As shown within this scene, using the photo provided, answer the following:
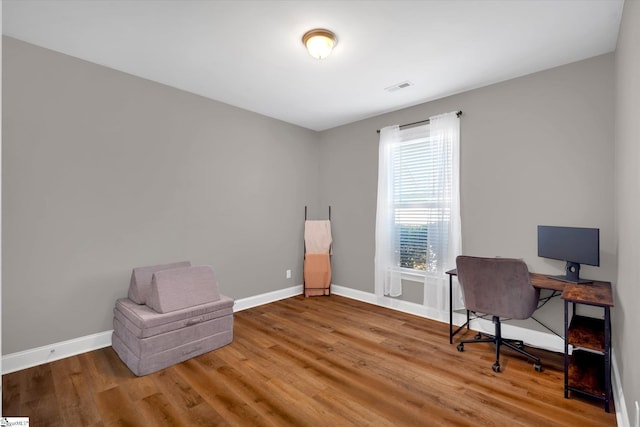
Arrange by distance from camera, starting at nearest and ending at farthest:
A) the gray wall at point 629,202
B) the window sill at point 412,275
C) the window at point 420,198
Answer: the gray wall at point 629,202 < the window at point 420,198 < the window sill at point 412,275

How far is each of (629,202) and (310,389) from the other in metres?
2.44

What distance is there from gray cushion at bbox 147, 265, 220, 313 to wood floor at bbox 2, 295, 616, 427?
501 mm

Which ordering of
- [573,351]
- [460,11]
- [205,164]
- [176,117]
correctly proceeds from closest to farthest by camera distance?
[460,11] < [573,351] < [176,117] < [205,164]

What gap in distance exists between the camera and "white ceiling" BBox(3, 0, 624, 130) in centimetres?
235

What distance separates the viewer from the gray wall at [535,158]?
2.88 meters

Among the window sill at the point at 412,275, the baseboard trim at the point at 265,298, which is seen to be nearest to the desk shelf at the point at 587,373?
the window sill at the point at 412,275

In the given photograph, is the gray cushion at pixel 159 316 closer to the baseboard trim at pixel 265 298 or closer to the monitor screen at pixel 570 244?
the baseboard trim at pixel 265 298

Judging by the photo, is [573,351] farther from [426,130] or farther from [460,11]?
[460,11]

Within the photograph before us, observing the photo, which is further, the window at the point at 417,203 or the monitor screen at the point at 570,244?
the window at the point at 417,203

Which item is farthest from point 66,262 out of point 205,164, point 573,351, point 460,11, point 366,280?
point 573,351

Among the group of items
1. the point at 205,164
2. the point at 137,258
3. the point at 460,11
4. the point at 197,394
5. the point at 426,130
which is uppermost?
the point at 460,11

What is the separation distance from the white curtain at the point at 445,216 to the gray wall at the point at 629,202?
1387mm

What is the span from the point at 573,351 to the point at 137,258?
417 centimetres

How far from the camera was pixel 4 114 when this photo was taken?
2.67 metres
